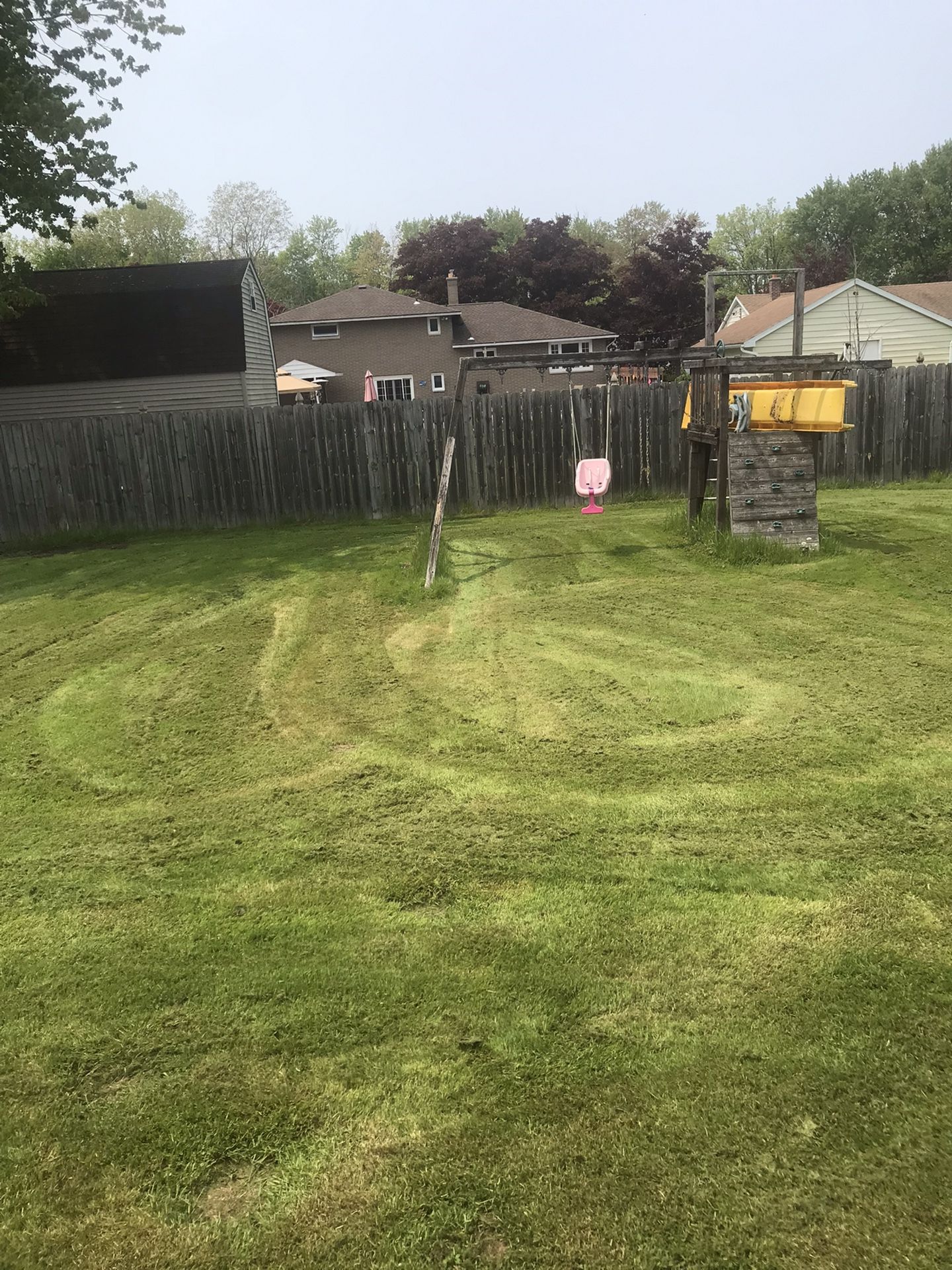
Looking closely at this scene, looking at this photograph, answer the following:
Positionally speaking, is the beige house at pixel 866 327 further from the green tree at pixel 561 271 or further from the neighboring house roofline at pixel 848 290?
the green tree at pixel 561 271

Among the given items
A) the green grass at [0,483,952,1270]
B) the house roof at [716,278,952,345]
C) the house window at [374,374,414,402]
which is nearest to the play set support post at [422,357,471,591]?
the green grass at [0,483,952,1270]

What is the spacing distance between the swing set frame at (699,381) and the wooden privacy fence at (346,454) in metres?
3.76

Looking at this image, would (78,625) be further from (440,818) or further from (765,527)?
(765,527)

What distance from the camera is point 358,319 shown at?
36.4 metres

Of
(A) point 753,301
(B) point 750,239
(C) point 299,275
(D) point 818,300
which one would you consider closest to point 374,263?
(C) point 299,275

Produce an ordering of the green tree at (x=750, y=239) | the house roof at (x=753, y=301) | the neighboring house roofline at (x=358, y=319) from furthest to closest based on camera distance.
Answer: the green tree at (x=750, y=239) < the house roof at (x=753, y=301) < the neighboring house roofline at (x=358, y=319)

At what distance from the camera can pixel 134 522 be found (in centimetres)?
1423

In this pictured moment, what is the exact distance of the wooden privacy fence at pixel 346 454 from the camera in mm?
13930

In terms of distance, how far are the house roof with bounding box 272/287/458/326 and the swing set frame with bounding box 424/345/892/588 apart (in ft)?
92.5

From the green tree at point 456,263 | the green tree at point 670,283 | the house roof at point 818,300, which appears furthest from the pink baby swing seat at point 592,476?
the green tree at point 456,263

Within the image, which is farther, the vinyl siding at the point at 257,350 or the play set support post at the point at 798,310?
the vinyl siding at the point at 257,350

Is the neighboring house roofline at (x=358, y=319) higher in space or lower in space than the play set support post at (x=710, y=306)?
higher

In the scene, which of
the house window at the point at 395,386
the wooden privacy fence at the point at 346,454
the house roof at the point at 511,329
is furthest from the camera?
the house roof at the point at 511,329

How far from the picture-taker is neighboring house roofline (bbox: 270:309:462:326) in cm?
3631
